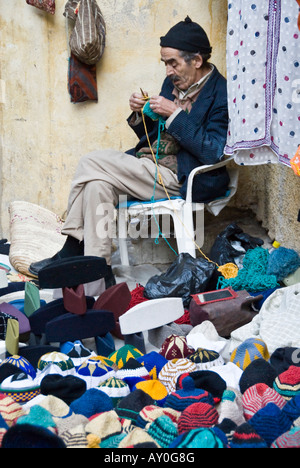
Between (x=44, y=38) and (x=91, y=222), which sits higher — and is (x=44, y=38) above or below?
above

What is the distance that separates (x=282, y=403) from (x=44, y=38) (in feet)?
13.7

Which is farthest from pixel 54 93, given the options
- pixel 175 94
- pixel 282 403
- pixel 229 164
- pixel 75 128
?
pixel 282 403

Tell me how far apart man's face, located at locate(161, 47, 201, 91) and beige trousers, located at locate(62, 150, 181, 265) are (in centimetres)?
58

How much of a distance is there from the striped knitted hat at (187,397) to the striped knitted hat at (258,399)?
118 mm

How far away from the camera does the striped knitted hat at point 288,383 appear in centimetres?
213

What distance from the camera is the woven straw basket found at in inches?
177

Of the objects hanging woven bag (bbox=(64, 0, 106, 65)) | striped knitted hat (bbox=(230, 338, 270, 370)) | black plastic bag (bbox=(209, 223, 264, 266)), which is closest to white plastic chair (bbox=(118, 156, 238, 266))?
black plastic bag (bbox=(209, 223, 264, 266))

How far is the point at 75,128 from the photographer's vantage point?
17.7 feet

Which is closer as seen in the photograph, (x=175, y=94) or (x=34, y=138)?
(x=175, y=94)

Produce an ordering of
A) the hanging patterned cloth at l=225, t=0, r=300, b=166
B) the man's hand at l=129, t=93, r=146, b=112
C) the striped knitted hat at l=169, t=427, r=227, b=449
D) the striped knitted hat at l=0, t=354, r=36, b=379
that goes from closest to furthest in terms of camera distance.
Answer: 1. the striped knitted hat at l=169, t=427, r=227, b=449
2. the striped knitted hat at l=0, t=354, r=36, b=379
3. the hanging patterned cloth at l=225, t=0, r=300, b=166
4. the man's hand at l=129, t=93, r=146, b=112

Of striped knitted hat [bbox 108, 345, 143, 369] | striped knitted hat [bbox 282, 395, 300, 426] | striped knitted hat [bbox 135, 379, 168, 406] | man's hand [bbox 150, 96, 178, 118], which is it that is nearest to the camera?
striped knitted hat [bbox 282, 395, 300, 426]

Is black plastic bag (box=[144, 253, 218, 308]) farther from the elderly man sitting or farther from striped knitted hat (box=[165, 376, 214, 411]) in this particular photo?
striped knitted hat (box=[165, 376, 214, 411])
